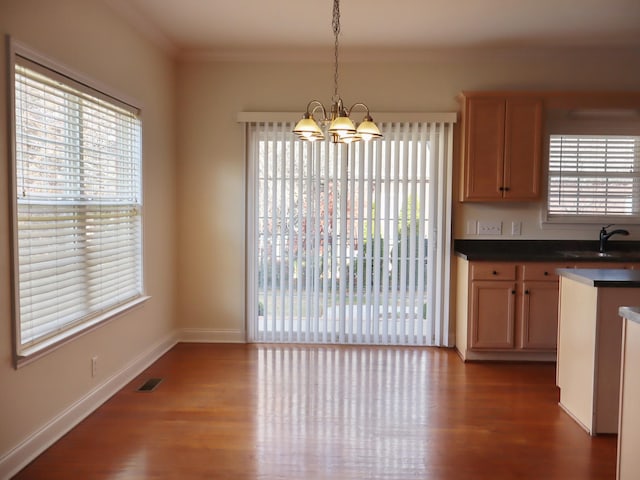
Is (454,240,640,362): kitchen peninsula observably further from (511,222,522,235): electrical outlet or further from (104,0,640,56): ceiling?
(104,0,640,56): ceiling

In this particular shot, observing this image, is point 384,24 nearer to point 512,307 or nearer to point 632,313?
point 512,307

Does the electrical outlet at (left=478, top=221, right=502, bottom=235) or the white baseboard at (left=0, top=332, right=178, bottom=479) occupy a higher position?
the electrical outlet at (left=478, top=221, right=502, bottom=235)

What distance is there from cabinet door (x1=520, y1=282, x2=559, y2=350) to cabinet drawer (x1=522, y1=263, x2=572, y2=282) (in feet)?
0.14

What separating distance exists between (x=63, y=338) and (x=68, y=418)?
0.52m

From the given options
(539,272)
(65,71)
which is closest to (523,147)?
(539,272)

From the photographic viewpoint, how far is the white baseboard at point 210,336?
479cm

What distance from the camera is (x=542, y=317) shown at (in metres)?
4.17

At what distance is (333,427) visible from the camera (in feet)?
9.60

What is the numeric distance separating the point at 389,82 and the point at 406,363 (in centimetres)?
262

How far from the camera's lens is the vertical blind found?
462 cm

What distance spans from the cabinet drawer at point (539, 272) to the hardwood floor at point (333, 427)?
769mm

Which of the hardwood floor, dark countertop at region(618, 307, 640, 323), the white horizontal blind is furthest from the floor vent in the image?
the white horizontal blind

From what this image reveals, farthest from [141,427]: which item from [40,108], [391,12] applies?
[391,12]

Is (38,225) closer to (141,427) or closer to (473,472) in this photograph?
(141,427)
